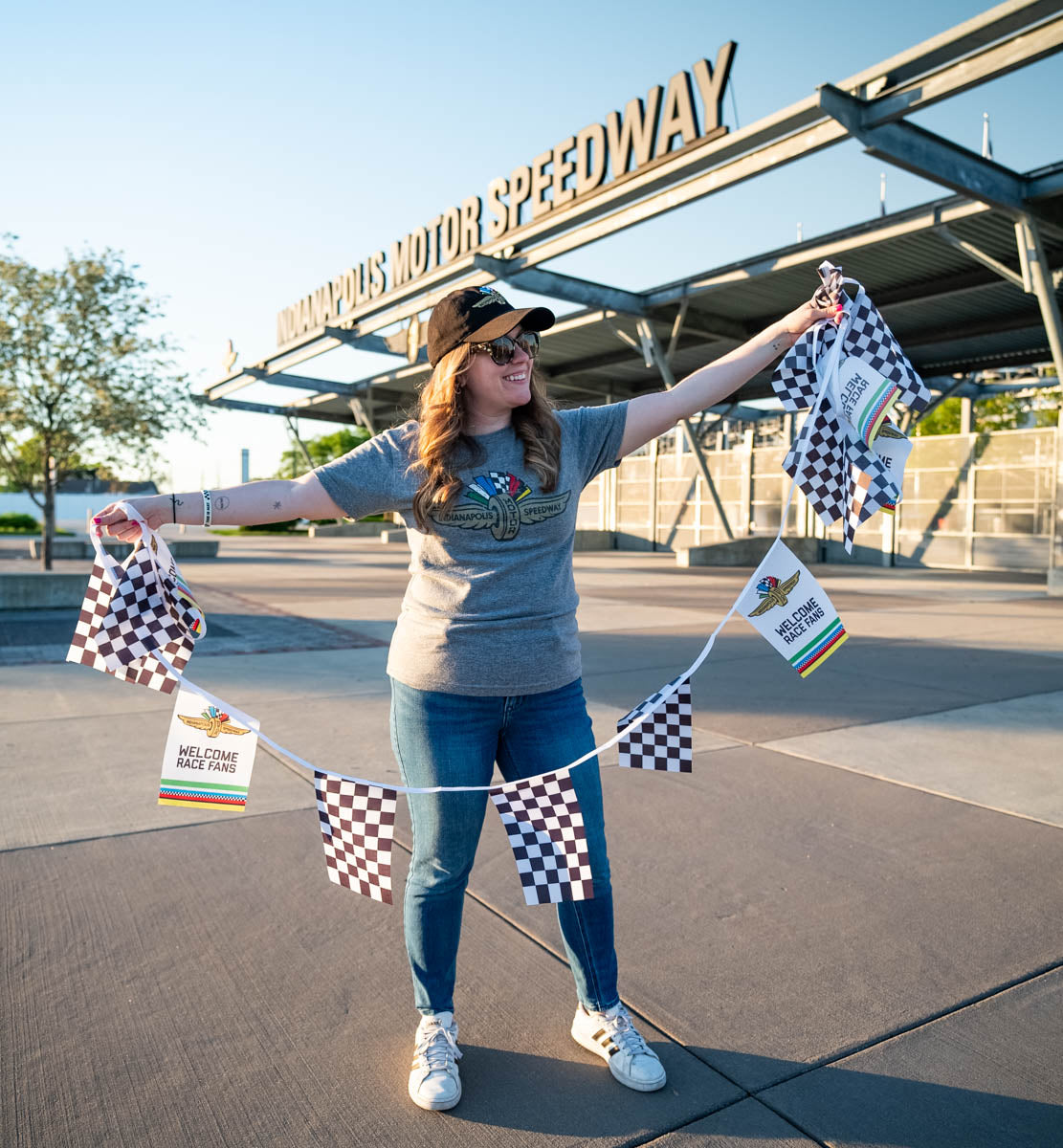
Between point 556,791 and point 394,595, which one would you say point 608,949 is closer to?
point 556,791

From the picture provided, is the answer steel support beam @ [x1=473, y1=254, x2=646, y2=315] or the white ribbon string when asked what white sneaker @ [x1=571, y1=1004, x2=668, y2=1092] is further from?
steel support beam @ [x1=473, y1=254, x2=646, y2=315]

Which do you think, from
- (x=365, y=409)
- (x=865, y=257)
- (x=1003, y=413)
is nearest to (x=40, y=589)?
(x=865, y=257)

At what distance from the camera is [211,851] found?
3.81 metres

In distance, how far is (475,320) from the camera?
237 centimetres

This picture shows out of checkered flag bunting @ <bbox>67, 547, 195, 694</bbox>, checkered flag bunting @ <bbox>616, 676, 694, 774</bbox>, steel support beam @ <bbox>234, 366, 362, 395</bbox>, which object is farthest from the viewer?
steel support beam @ <bbox>234, 366, 362, 395</bbox>

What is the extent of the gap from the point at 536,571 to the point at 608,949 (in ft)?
3.36

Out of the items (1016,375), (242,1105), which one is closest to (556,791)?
(242,1105)

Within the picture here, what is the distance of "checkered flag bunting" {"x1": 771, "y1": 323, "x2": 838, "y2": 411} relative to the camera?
3.19m

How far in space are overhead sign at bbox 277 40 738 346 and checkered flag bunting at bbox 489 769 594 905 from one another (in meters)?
13.0

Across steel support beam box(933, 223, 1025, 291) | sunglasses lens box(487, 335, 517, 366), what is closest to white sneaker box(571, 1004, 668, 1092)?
sunglasses lens box(487, 335, 517, 366)

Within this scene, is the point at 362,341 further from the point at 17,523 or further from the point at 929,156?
the point at 17,523

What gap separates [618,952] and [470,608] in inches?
55.2

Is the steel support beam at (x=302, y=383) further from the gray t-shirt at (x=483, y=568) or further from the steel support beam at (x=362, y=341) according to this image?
the gray t-shirt at (x=483, y=568)

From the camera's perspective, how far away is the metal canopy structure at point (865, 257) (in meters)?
11.2
